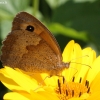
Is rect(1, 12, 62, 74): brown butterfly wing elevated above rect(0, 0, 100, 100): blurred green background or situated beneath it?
situated beneath

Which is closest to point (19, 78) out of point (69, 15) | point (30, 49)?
point (30, 49)

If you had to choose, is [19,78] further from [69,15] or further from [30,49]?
[69,15]

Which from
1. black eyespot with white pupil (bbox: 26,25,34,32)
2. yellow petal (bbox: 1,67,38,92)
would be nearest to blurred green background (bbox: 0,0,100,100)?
black eyespot with white pupil (bbox: 26,25,34,32)

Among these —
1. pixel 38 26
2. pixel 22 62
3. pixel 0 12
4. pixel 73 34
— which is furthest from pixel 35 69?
pixel 0 12

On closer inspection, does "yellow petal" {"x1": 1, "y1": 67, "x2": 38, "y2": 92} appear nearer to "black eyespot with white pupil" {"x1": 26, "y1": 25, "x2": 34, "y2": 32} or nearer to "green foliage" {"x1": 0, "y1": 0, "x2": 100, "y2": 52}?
"black eyespot with white pupil" {"x1": 26, "y1": 25, "x2": 34, "y2": 32}

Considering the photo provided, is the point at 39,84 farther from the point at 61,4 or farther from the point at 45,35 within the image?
the point at 61,4

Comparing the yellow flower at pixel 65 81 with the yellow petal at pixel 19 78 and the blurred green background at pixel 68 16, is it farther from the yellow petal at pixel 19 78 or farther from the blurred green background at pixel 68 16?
the blurred green background at pixel 68 16
